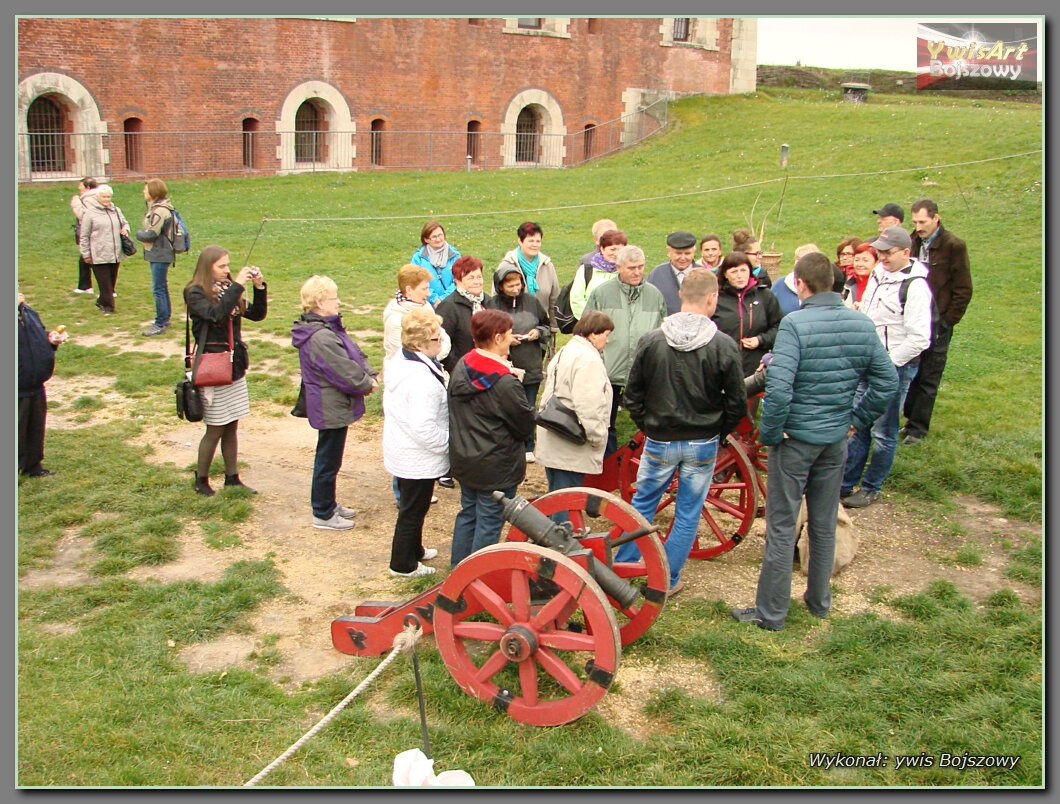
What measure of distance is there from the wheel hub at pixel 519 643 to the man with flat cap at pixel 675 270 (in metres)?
3.29

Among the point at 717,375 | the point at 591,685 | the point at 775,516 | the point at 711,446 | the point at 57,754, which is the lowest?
the point at 57,754

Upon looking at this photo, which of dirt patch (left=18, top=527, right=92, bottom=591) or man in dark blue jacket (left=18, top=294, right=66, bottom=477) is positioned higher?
man in dark blue jacket (left=18, top=294, right=66, bottom=477)

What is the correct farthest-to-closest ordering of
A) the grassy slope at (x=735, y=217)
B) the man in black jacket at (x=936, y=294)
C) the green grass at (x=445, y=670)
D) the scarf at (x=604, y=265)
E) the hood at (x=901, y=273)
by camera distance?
the grassy slope at (x=735, y=217) < the man in black jacket at (x=936, y=294) < the scarf at (x=604, y=265) < the hood at (x=901, y=273) < the green grass at (x=445, y=670)

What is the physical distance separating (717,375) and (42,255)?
42.7 ft

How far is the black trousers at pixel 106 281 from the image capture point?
39.3ft

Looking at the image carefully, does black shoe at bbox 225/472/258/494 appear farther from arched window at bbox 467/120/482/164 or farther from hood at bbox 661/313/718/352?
arched window at bbox 467/120/482/164

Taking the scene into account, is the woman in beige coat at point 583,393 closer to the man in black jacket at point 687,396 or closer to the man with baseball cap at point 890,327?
the man in black jacket at point 687,396

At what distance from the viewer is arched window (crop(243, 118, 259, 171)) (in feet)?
84.4

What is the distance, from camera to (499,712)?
449cm

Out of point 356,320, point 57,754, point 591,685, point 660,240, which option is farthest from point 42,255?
point 591,685

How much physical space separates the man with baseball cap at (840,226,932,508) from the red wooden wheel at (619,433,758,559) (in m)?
0.95

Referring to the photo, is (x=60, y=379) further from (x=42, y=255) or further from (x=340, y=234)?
(x=340, y=234)

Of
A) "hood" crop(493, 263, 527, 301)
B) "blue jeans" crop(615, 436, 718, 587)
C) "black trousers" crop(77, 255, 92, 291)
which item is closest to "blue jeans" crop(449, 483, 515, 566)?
"blue jeans" crop(615, 436, 718, 587)

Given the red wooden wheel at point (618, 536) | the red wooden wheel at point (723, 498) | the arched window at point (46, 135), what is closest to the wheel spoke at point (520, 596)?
the red wooden wheel at point (618, 536)
